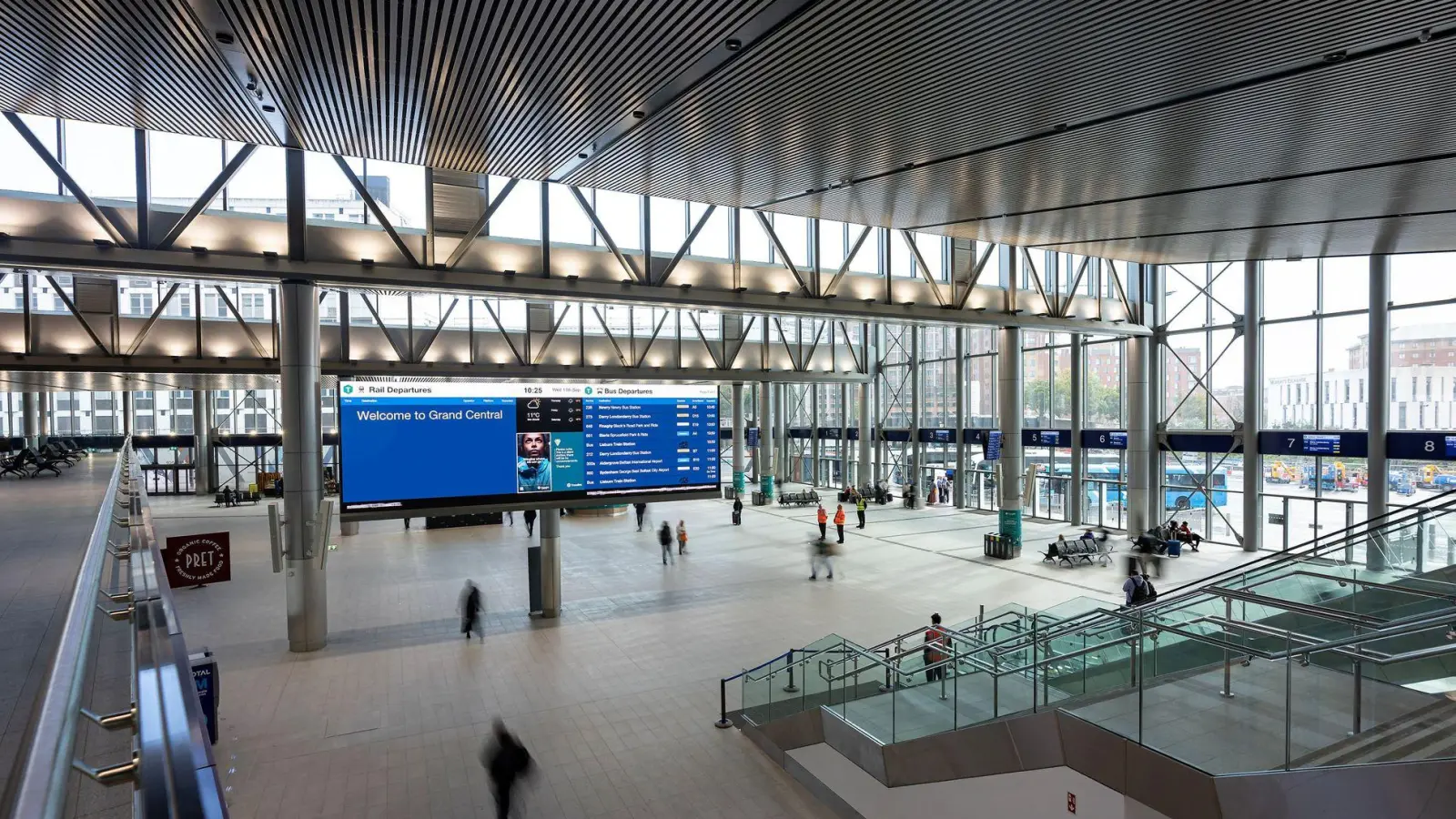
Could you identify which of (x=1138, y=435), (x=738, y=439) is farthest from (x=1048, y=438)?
(x=738, y=439)

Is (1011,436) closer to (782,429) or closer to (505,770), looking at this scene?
(505,770)

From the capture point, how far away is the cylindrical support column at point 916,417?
34.4m

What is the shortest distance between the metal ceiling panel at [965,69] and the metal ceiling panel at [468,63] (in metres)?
0.64

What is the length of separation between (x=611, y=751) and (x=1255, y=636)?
7.06 meters

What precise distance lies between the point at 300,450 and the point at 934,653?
10566 millimetres

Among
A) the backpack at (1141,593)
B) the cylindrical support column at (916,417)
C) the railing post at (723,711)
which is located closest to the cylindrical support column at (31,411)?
the cylindrical support column at (916,417)

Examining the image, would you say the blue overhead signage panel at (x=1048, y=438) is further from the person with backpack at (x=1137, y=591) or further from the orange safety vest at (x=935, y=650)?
the orange safety vest at (x=935, y=650)

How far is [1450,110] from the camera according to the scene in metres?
7.23

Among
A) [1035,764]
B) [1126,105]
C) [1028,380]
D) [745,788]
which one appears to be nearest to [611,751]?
[745,788]

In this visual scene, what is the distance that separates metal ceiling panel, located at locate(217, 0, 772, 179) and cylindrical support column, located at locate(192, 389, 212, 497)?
3753cm

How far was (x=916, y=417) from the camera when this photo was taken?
3469cm

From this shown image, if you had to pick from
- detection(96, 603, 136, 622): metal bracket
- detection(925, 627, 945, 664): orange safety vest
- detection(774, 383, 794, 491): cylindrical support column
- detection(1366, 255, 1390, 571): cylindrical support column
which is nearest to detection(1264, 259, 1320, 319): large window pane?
detection(1366, 255, 1390, 571): cylindrical support column

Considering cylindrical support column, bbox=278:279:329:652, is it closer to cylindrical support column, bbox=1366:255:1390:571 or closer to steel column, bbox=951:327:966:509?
cylindrical support column, bbox=1366:255:1390:571

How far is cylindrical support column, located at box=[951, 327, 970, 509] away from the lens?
1236 inches
